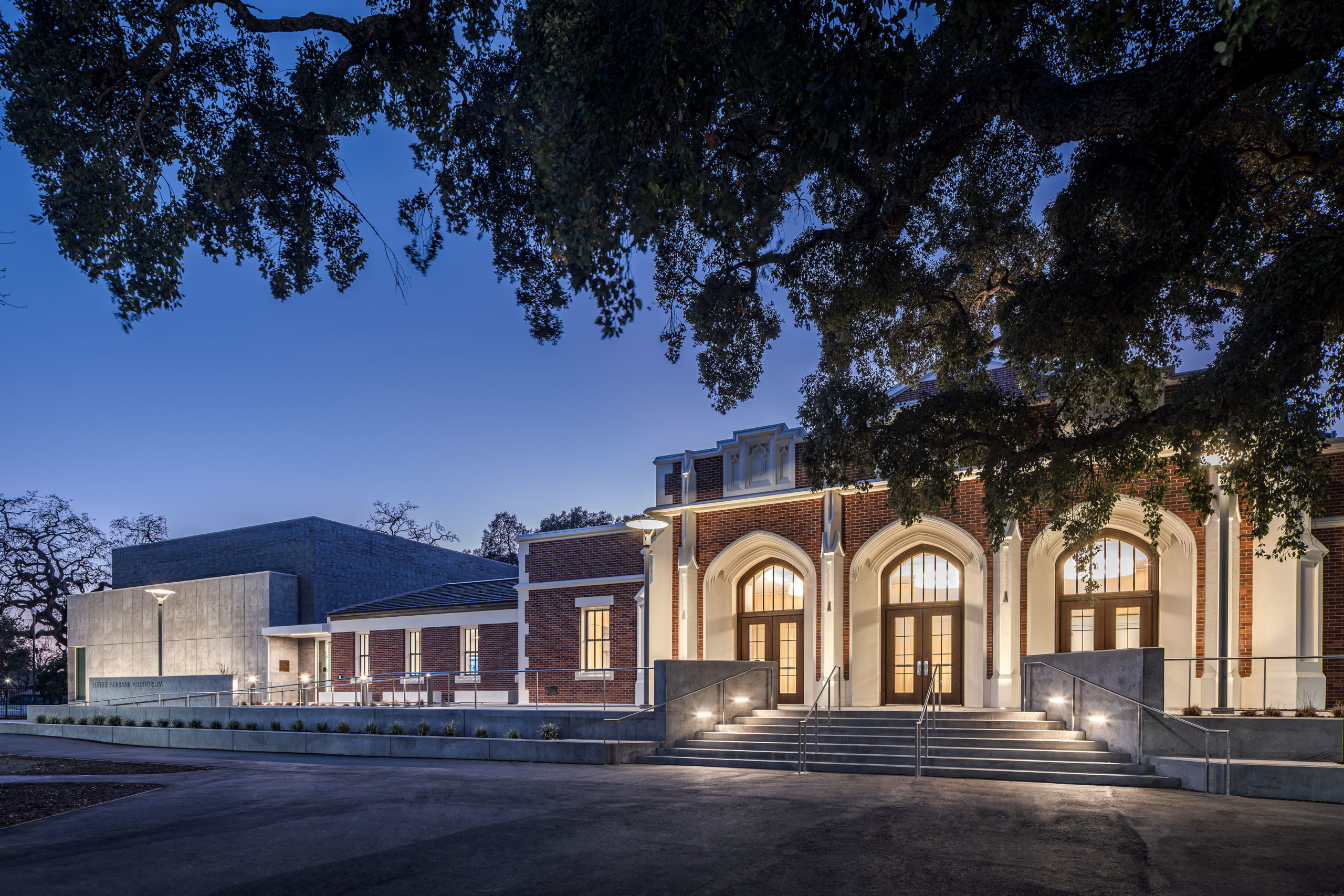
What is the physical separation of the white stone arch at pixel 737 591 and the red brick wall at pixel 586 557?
2385 millimetres

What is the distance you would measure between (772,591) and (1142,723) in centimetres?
995

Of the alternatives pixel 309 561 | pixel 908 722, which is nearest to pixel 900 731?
pixel 908 722

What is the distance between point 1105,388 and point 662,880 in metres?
8.14

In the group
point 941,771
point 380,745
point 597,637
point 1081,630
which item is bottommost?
point 380,745

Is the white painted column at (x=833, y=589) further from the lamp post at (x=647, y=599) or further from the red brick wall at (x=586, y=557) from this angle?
the red brick wall at (x=586, y=557)

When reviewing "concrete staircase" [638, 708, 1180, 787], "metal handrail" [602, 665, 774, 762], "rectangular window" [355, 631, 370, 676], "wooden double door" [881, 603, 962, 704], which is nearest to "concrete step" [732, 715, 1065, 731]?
"concrete staircase" [638, 708, 1180, 787]

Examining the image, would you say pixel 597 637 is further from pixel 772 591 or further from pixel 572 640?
pixel 772 591

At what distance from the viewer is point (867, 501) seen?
67.6 feet

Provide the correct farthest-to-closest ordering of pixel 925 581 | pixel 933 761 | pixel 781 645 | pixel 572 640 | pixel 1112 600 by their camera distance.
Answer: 1. pixel 572 640
2. pixel 781 645
3. pixel 925 581
4. pixel 1112 600
5. pixel 933 761

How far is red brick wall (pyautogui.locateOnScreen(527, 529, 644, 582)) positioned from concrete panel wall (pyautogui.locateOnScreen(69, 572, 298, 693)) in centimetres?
1361

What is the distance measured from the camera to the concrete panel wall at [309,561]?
36625 mm

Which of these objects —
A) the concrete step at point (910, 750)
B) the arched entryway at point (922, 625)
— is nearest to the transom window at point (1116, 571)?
the arched entryway at point (922, 625)

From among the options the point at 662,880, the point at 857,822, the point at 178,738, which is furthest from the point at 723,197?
the point at 178,738

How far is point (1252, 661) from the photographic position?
15.9 m
